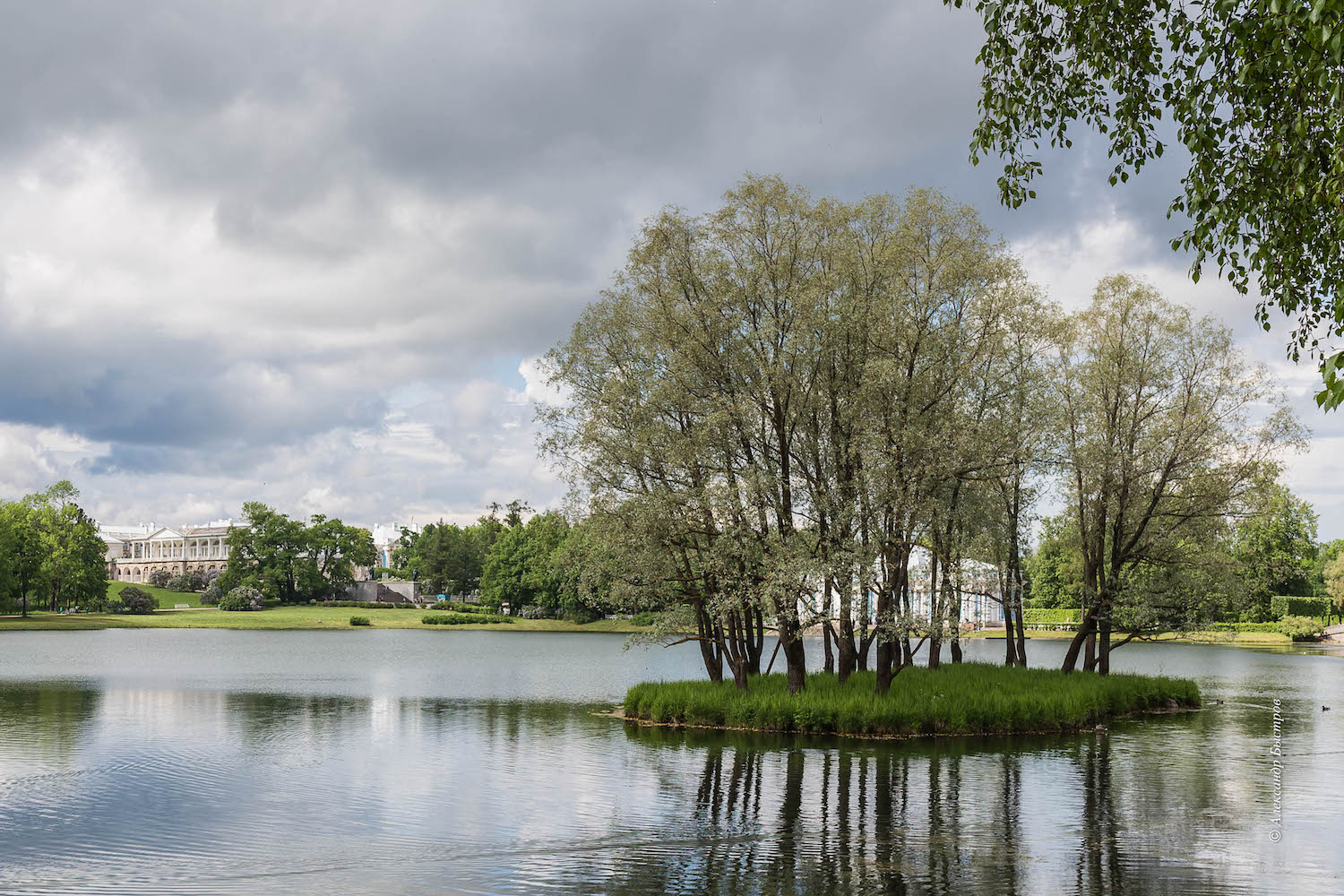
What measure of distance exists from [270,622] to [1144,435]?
11424cm

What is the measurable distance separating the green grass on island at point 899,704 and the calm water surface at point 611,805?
4.03 feet

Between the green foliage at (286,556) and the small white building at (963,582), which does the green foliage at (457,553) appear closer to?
the green foliage at (286,556)

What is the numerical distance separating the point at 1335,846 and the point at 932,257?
22.7 meters

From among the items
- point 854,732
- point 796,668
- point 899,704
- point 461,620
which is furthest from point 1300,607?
point 854,732

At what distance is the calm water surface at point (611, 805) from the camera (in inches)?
683

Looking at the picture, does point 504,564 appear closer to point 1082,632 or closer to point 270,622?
point 270,622

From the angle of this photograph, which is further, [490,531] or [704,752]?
[490,531]

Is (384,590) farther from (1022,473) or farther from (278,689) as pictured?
(1022,473)

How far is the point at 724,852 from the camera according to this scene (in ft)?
62.4

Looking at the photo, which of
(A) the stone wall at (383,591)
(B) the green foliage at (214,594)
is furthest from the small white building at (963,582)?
(A) the stone wall at (383,591)

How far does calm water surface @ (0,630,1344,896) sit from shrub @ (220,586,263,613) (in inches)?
4201

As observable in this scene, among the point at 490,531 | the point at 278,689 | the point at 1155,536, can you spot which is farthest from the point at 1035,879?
the point at 490,531

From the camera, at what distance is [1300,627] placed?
11944 centimetres

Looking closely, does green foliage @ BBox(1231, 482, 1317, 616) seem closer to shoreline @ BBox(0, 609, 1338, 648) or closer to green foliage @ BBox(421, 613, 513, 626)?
shoreline @ BBox(0, 609, 1338, 648)
